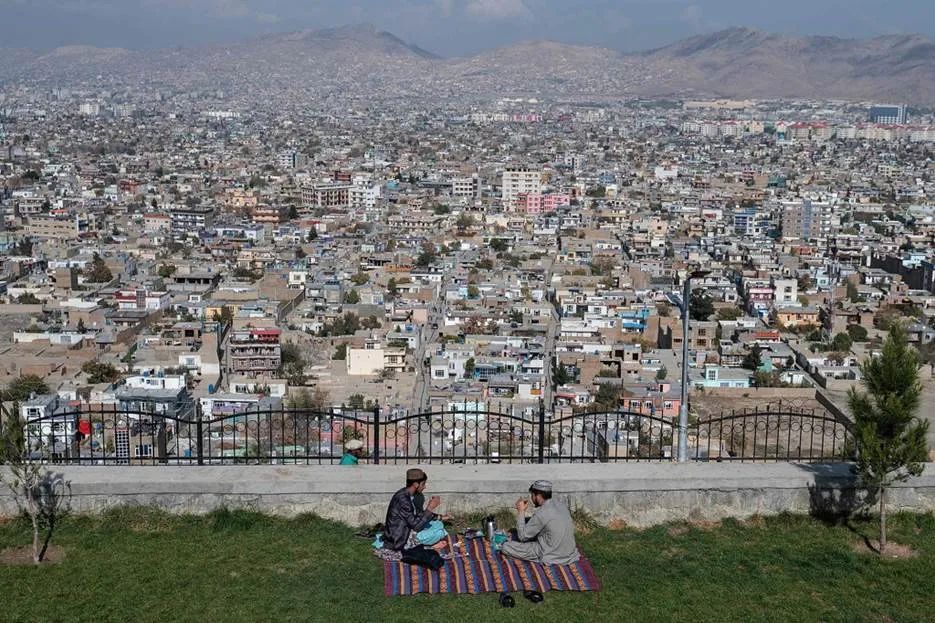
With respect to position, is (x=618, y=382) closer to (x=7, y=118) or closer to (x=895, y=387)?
(x=895, y=387)

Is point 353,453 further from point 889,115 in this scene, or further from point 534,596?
point 889,115

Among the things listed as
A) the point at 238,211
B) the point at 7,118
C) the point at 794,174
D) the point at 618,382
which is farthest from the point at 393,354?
the point at 7,118

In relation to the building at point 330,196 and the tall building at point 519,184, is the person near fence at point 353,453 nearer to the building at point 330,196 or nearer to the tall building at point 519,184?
the tall building at point 519,184

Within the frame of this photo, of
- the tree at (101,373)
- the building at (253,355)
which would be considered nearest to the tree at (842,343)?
the building at (253,355)

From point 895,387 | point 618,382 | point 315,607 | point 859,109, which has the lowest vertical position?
point 618,382

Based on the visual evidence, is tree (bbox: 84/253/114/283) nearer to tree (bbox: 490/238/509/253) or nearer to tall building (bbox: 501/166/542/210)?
tree (bbox: 490/238/509/253)

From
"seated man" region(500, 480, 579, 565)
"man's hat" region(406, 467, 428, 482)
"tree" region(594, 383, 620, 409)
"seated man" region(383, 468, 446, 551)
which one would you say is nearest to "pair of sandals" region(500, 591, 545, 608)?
"seated man" region(500, 480, 579, 565)
